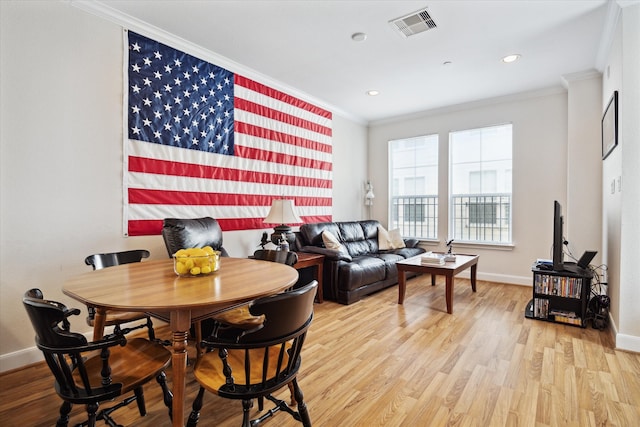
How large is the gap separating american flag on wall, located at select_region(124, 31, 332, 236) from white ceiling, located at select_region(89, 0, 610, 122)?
1.11 feet

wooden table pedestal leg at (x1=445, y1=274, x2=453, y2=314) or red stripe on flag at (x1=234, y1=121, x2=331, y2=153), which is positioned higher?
red stripe on flag at (x1=234, y1=121, x2=331, y2=153)

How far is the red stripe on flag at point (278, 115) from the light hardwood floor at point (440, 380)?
2699 mm

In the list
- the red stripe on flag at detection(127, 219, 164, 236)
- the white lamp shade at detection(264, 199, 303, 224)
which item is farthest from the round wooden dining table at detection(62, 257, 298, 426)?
the white lamp shade at detection(264, 199, 303, 224)

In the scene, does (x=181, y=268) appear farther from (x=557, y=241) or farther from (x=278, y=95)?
(x=557, y=241)

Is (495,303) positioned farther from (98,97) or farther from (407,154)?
(98,97)

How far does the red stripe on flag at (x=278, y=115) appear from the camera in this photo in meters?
4.01

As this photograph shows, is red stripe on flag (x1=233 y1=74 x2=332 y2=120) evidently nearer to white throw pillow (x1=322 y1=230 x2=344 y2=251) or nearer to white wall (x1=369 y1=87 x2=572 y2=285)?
white throw pillow (x1=322 y1=230 x2=344 y2=251)

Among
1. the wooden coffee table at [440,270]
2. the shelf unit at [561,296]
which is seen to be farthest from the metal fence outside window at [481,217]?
the shelf unit at [561,296]

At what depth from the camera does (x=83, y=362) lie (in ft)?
4.37

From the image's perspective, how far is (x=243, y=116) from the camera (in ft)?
13.2

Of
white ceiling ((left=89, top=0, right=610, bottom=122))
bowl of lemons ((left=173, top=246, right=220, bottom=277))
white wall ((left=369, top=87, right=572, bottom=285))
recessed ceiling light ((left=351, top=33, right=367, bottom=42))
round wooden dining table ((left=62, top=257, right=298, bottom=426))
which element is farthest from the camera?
white wall ((left=369, top=87, right=572, bottom=285))

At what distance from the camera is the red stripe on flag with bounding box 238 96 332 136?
401 cm

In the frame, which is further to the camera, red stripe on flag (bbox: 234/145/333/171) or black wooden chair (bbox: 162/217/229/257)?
red stripe on flag (bbox: 234/145/333/171)

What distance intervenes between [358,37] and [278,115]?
5.37 feet
